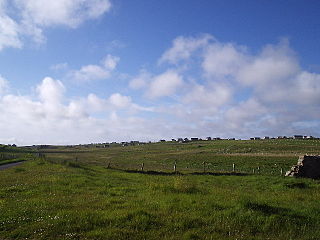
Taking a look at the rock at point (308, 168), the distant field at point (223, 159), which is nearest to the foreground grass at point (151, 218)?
the rock at point (308, 168)

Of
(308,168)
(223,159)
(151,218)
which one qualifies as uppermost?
(308,168)

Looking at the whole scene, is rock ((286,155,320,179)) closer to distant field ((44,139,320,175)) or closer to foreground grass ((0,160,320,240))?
distant field ((44,139,320,175))

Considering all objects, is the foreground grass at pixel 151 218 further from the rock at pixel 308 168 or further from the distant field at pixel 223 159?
the distant field at pixel 223 159

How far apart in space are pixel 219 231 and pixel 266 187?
15133 mm

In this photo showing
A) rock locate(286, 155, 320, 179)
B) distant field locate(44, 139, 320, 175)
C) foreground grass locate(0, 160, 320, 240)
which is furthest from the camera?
distant field locate(44, 139, 320, 175)

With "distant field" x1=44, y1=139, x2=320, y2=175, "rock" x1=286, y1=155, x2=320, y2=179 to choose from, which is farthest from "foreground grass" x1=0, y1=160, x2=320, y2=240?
"distant field" x1=44, y1=139, x2=320, y2=175

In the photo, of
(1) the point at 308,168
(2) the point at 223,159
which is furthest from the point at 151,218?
(2) the point at 223,159

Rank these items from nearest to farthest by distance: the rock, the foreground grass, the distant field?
the foreground grass → the rock → the distant field

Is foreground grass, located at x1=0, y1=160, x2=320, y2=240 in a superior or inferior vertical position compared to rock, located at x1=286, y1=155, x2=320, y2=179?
inferior

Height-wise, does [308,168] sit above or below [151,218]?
above

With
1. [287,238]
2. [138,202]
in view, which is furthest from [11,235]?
[287,238]

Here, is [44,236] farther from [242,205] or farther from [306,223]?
[306,223]

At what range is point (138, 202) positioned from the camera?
50.0ft

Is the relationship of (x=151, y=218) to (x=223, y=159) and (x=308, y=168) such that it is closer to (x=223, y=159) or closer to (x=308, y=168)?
(x=308, y=168)
